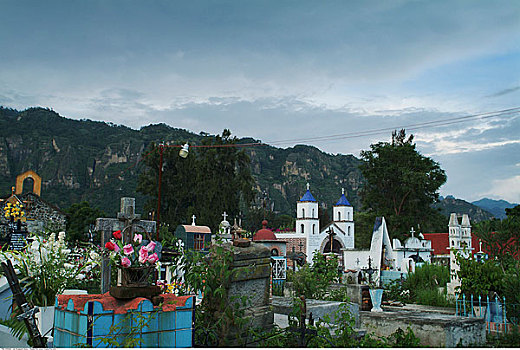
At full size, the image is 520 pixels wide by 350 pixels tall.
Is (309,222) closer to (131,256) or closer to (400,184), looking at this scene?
(400,184)

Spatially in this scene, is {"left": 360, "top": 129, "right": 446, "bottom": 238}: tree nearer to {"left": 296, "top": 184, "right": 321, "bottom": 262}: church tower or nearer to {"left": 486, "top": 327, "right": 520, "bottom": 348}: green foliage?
{"left": 296, "top": 184, "right": 321, "bottom": 262}: church tower

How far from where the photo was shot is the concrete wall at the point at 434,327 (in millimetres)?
7121

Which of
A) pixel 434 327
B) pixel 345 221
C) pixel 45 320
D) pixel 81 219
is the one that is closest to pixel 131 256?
pixel 45 320

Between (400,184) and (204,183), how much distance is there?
15436mm

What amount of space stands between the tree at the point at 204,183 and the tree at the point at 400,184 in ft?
32.6

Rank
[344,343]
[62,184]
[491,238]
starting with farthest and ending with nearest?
[62,184], [491,238], [344,343]

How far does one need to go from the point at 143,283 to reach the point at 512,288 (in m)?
7.69

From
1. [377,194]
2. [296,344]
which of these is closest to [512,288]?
[296,344]

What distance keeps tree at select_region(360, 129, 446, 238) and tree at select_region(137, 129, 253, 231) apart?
9933 mm

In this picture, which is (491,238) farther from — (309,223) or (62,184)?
(62,184)

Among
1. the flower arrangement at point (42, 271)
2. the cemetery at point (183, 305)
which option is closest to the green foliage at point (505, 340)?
the cemetery at point (183, 305)

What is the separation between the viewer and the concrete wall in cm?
712

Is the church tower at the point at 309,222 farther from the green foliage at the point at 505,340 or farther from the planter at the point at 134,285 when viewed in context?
the planter at the point at 134,285

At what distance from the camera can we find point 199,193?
116 feet
